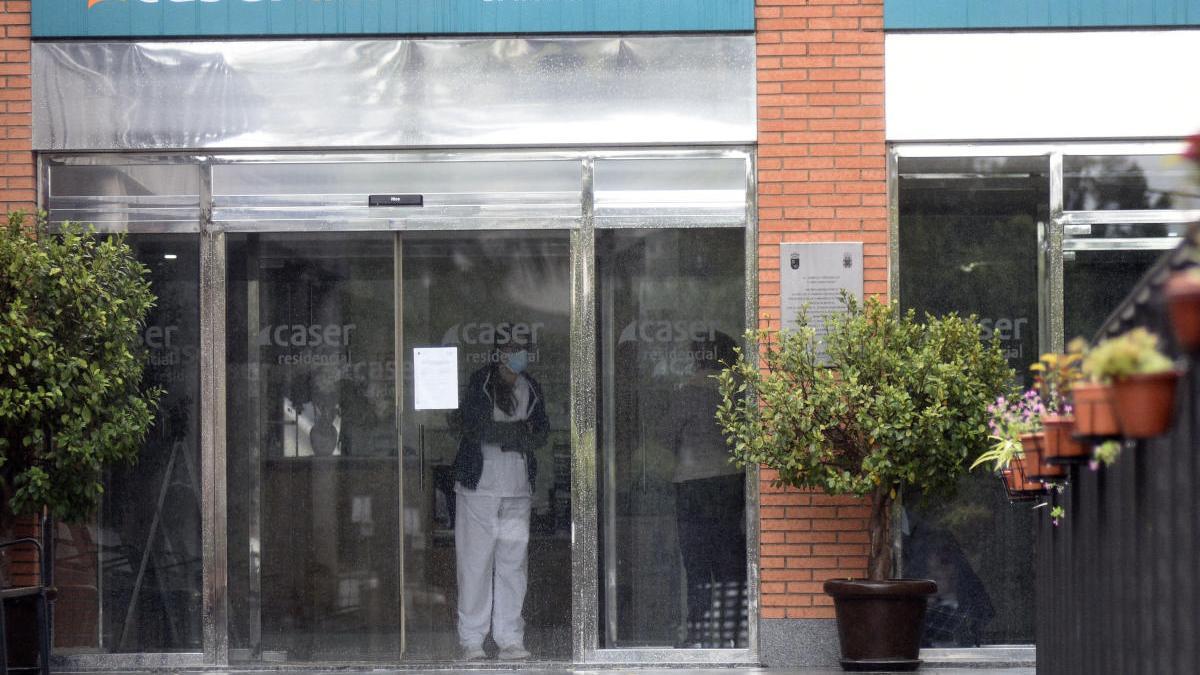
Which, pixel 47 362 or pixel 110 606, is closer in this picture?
pixel 47 362

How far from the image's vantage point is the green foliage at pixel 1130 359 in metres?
3.54

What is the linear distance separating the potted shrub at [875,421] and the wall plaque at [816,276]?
0.33 metres

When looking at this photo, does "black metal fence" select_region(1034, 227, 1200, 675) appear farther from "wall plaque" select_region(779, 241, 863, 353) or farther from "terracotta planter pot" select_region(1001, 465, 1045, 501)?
"wall plaque" select_region(779, 241, 863, 353)

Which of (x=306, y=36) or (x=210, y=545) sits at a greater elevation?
(x=306, y=36)

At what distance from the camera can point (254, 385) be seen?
8.86 meters

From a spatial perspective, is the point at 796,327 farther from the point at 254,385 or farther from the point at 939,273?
the point at 254,385

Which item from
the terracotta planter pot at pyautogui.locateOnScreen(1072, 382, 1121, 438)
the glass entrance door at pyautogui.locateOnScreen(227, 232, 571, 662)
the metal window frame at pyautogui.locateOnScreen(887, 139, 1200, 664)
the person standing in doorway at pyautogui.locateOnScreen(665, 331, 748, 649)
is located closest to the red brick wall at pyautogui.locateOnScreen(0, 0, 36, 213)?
the glass entrance door at pyautogui.locateOnScreen(227, 232, 571, 662)

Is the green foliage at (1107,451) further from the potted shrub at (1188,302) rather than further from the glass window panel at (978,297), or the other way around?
the glass window panel at (978,297)

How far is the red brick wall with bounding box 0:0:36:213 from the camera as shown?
877 centimetres

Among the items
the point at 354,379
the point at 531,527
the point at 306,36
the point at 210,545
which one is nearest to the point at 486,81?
the point at 306,36

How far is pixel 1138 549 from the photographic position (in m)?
4.19

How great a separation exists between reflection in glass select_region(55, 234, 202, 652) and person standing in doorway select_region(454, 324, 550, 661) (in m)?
1.61

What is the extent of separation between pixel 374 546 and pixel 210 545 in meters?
0.97

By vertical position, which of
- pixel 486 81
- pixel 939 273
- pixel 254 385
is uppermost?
pixel 486 81
